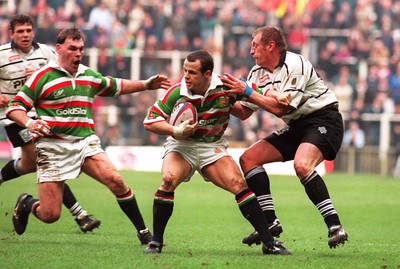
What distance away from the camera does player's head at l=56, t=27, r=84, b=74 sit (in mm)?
10109

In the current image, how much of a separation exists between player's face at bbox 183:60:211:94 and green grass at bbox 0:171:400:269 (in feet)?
5.50

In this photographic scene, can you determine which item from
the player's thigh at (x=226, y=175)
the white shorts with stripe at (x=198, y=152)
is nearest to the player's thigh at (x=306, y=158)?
the player's thigh at (x=226, y=175)

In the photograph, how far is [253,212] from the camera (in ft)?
32.0

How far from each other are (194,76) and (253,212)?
4.86 feet

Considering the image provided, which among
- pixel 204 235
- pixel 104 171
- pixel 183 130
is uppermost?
pixel 183 130

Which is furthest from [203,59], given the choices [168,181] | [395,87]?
[395,87]

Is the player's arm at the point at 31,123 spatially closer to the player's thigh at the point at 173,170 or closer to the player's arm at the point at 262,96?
the player's thigh at the point at 173,170

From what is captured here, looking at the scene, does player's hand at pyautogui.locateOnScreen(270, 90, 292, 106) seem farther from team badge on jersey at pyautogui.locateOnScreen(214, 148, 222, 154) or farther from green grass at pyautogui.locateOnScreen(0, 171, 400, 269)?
green grass at pyautogui.locateOnScreen(0, 171, 400, 269)

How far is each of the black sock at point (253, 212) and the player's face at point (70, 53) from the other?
2194mm

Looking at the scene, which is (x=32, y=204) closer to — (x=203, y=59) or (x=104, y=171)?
(x=104, y=171)

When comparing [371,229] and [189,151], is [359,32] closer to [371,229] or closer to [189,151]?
[371,229]

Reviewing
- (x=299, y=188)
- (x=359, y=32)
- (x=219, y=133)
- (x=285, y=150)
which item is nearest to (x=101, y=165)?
(x=219, y=133)

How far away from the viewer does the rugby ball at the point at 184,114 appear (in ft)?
31.1

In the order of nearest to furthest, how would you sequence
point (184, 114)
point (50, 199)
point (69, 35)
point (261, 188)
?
point (184, 114) → point (69, 35) → point (50, 199) → point (261, 188)
